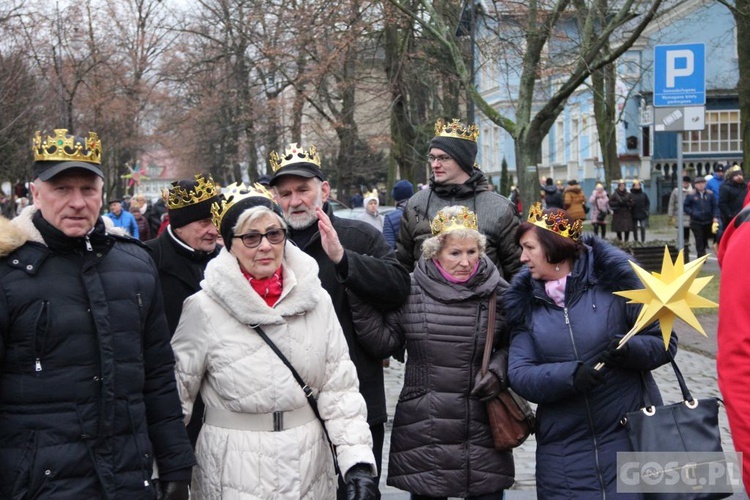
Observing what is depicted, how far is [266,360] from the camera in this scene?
12.7ft

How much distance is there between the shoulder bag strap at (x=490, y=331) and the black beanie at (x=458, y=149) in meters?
1.32

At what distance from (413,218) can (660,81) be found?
22.7 feet

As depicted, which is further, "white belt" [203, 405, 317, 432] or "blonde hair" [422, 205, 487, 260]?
"blonde hair" [422, 205, 487, 260]

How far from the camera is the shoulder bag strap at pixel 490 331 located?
4.74 metres

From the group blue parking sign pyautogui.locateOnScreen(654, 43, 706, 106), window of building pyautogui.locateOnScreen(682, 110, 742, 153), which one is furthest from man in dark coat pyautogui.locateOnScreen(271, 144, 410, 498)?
window of building pyautogui.locateOnScreen(682, 110, 742, 153)

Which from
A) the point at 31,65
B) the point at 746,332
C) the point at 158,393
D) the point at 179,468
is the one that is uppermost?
the point at 31,65

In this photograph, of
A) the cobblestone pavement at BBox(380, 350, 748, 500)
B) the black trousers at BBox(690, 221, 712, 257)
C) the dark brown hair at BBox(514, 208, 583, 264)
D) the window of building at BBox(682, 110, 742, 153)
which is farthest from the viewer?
the window of building at BBox(682, 110, 742, 153)

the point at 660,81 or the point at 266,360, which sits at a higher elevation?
the point at 660,81

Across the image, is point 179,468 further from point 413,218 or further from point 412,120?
point 412,120

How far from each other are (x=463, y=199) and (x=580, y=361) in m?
1.95

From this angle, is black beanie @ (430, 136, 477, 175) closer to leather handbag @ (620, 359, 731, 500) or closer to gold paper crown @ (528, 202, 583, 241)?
gold paper crown @ (528, 202, 583, 241)

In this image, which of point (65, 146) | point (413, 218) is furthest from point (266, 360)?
point (413, 218)

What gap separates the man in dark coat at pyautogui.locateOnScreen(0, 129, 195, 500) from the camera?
3281 mm

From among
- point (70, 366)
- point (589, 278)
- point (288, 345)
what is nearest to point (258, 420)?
point (288, 345)
